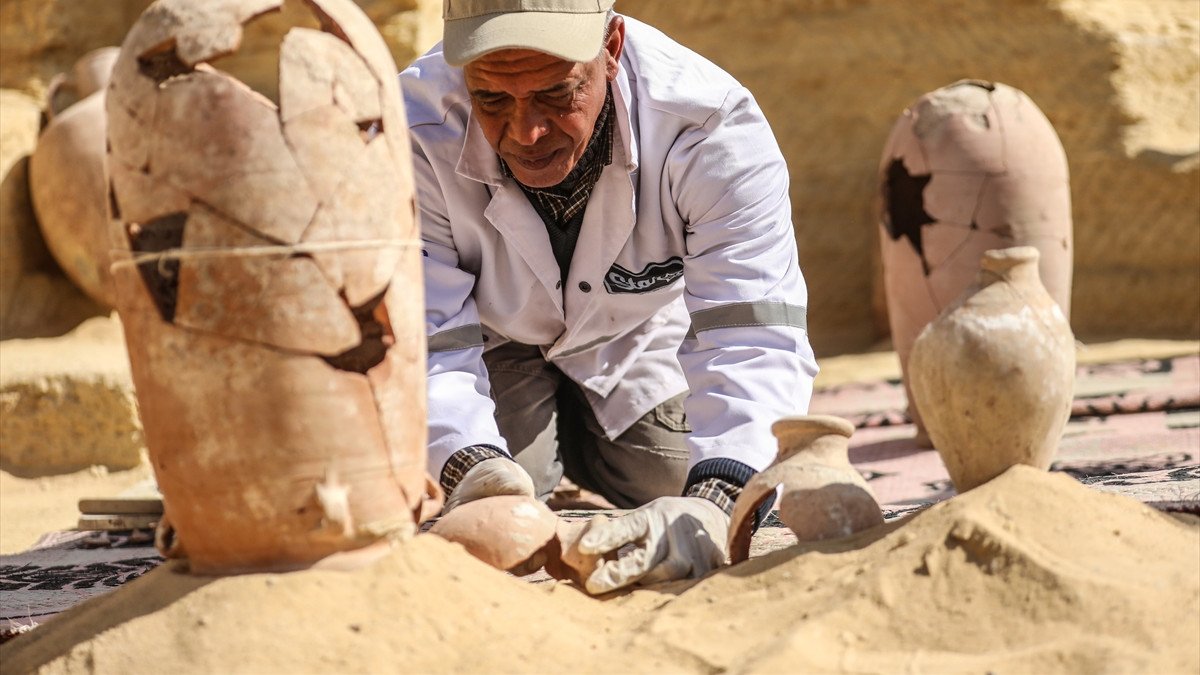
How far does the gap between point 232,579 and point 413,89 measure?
160 cm

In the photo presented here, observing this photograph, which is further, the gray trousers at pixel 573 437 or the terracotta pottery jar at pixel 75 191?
the terracotta pottery jar at pixel 75 191

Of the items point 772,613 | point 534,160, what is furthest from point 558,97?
point 772,613

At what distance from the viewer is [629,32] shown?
3359mm

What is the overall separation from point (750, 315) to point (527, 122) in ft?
2.23

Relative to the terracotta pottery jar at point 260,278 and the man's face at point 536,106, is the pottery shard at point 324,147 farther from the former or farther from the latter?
the man's face at point 536,106

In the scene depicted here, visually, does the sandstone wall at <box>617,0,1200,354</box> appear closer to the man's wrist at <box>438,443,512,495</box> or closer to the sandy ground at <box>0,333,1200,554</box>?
the sandy ground at <box>0,333,1200,554</box>

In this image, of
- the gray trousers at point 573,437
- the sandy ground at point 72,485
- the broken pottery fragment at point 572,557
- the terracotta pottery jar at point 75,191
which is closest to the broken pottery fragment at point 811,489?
the broken pottery fragment at point 572,557

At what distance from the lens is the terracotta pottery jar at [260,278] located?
6.82 feet

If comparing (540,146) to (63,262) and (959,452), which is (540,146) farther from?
(63,262)

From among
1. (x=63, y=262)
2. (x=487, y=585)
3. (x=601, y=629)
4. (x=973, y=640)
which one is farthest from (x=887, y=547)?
(x=63, y=262)

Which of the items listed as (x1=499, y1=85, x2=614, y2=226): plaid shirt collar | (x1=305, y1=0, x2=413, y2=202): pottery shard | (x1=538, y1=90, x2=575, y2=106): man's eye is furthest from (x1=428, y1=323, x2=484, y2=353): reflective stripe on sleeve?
(x1=305, y1=0, x2=413, y2=202): pottery shard

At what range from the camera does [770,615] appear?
227 centimetres

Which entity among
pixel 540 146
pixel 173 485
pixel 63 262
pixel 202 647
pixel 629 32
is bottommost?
pixel 63 262

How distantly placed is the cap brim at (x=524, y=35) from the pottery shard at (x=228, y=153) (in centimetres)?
81
